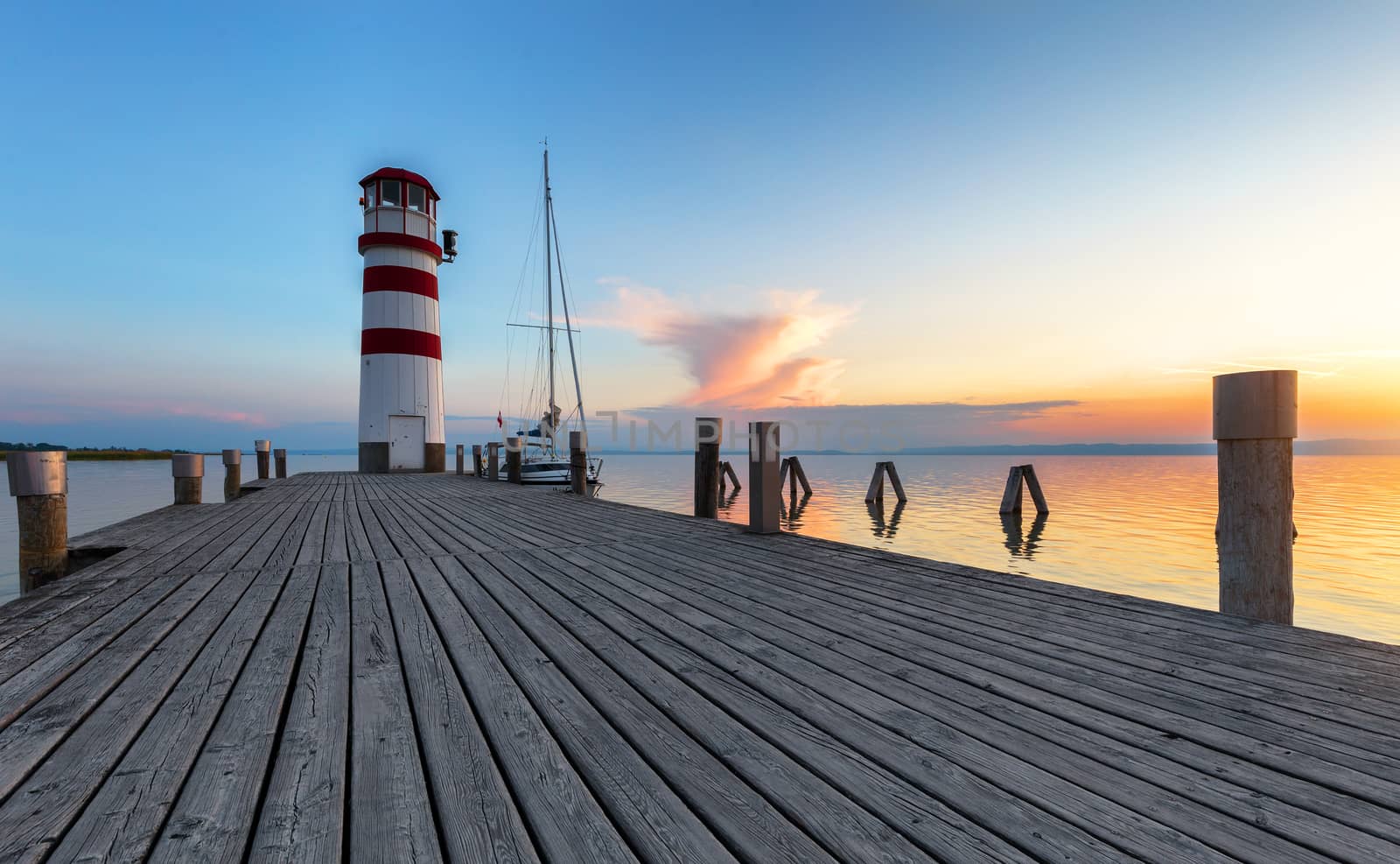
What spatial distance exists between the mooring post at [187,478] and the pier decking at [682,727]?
621 cm

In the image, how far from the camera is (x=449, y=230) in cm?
2166

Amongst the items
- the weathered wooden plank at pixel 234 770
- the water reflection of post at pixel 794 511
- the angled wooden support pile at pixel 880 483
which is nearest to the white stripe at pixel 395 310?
the water reflection of post at pixel 794 511

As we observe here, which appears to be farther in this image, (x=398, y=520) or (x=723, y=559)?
(x=398, y=520)

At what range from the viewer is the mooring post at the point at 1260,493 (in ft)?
9.70

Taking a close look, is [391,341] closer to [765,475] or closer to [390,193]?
[390,193]

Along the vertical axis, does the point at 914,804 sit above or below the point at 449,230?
below

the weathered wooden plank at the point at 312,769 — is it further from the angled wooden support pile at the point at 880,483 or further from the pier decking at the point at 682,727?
the angled wooden support pile at the point at 880,483

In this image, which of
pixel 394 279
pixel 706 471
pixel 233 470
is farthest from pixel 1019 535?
pixel 394 279

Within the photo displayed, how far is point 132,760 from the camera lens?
5.52 feet

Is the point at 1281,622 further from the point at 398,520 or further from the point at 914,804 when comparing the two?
the point at 398,520

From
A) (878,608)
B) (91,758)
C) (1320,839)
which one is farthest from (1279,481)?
(91,758)

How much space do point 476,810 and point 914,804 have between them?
106cm

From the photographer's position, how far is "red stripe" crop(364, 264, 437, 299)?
18109 millimetres

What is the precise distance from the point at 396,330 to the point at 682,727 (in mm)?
18982
